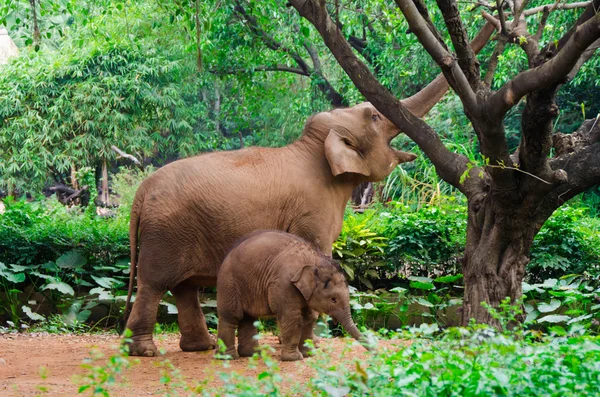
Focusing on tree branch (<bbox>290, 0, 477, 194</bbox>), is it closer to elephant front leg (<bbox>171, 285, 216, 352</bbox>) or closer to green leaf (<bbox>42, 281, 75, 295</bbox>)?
elephant front leg (<bbox>171, 285, 216, 352</bbox>)

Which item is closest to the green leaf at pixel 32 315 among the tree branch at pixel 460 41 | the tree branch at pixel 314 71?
the tree branch at pixel 460 41

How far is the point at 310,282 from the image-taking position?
6.09 metres

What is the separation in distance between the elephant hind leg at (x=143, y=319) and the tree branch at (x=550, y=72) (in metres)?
3.15

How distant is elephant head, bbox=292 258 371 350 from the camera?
19.9 ft

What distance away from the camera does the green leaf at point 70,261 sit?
9266mm

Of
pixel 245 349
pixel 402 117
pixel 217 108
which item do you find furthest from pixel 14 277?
pixel 217 108

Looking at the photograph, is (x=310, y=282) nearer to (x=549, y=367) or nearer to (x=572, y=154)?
(x=572, y=154)

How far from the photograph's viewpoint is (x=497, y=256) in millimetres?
5691

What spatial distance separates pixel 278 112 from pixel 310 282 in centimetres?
2186

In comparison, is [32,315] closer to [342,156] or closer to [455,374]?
[342,156]

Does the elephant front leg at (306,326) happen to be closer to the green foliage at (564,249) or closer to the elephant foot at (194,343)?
the elephant foot at (194,343)

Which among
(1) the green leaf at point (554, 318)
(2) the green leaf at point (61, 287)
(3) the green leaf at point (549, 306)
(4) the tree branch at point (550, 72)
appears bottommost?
(2) the green leaf at point (61, 287)

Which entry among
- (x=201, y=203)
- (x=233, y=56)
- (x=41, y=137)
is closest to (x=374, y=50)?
(x=233, y=56)

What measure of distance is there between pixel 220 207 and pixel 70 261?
326cm
